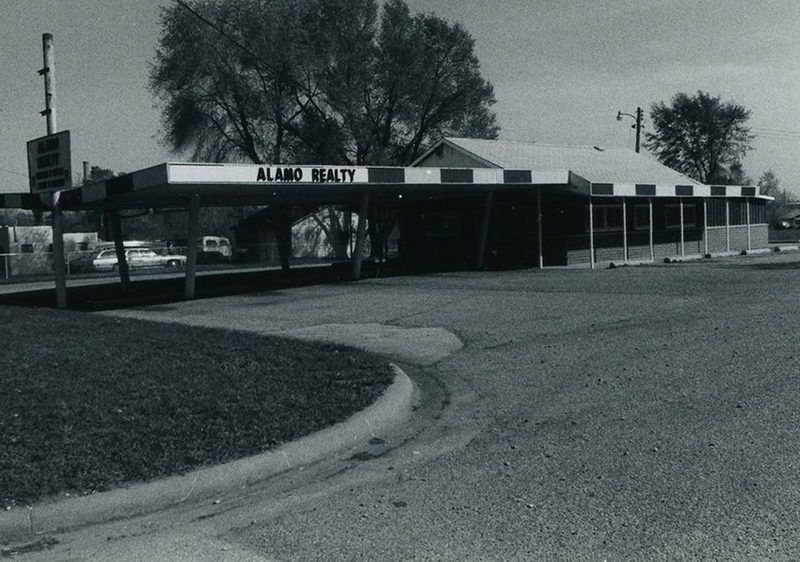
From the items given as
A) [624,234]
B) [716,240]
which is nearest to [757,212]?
[716,240]

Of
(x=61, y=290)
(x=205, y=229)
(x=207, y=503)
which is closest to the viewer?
(x=207, y=503)

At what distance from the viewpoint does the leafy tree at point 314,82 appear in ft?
129

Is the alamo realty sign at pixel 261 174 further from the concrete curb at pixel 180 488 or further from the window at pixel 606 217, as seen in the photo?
the concrete curb at pixel 180 488

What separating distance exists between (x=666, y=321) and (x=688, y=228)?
22.0 metres

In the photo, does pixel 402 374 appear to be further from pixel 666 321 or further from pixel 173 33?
pixel 173 33

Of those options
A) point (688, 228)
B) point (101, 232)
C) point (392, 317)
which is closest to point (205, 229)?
point (101, 232)

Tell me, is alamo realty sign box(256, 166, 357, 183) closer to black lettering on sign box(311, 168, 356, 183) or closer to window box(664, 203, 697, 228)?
black lettering on sign box(311, 168, 356, 183)

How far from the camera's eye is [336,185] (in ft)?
66.0

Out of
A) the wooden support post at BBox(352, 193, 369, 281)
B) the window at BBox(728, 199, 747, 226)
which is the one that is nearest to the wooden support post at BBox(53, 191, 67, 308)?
the wooden support post at BBox(352, 193, 369, 281)

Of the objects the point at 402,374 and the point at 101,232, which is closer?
the point at 402,374

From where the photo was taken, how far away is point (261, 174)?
18.0 meters

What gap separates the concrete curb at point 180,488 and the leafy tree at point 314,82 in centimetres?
3451

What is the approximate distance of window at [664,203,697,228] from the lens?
31484 mm

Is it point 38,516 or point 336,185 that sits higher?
point 336,185
